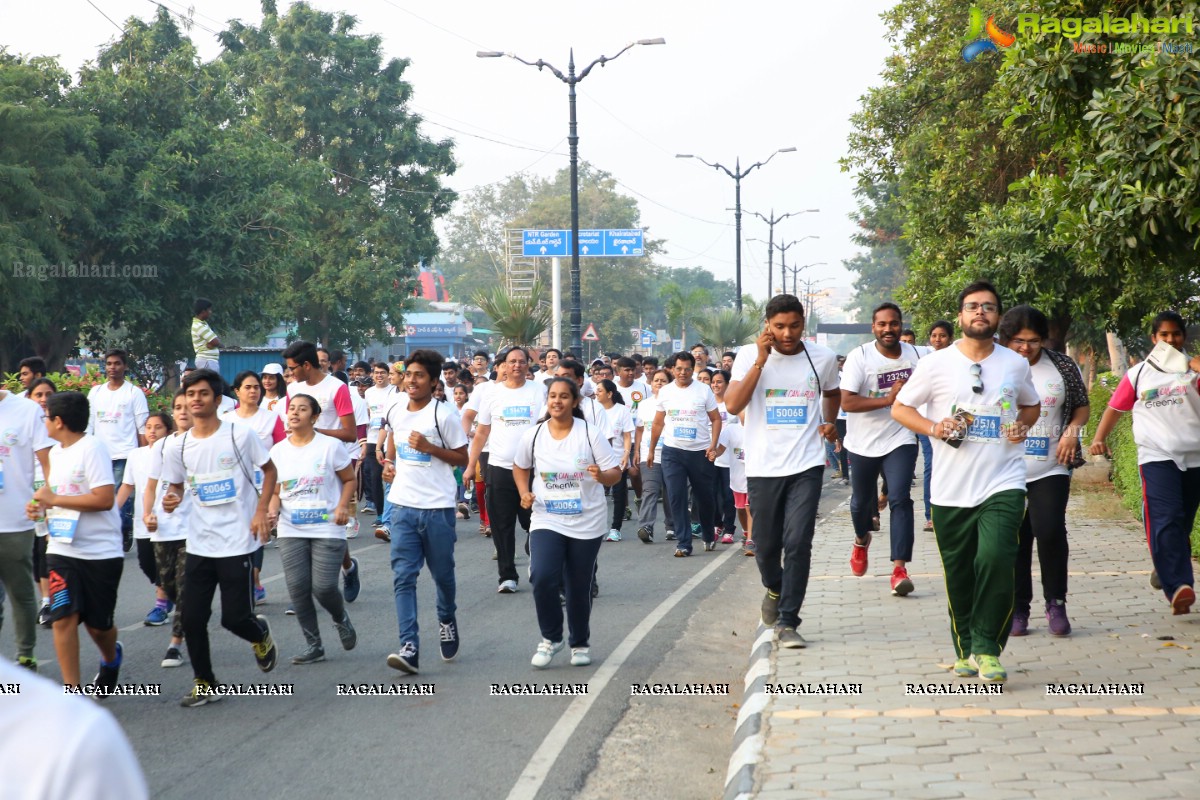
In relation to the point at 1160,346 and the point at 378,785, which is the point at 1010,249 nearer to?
the point at 1160,346

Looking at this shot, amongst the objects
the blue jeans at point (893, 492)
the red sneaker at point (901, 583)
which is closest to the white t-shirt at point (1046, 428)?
the blue jeans at point (893, 492)

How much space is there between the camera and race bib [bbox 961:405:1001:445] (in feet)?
20.9

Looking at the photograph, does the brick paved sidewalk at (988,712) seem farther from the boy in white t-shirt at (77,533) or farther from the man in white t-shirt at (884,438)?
the boy in white t-shirt at (77,533)

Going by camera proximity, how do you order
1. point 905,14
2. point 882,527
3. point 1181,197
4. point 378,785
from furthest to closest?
point 905,14 → point 882,527 → point 1181,197 → point 378,785

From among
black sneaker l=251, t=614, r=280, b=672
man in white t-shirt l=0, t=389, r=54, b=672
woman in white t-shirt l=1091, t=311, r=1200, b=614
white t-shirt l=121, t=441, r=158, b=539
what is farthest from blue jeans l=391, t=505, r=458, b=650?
woman in white t-shirt l=1091, t=311, r=1200, b=614

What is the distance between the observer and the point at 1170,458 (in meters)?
7.78

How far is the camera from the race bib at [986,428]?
250 inches

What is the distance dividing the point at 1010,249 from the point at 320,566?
9.93m

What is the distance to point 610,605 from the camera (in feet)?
32.6

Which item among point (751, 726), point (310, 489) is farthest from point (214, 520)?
point (751, 726)

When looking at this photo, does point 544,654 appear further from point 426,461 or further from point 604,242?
point 604,242

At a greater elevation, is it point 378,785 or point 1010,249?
point 1010,249

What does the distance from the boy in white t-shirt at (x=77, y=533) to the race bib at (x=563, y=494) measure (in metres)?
2.38

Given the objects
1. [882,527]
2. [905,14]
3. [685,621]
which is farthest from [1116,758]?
[905,14]
